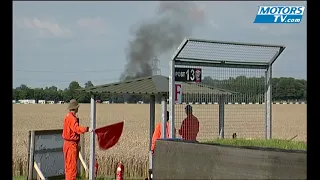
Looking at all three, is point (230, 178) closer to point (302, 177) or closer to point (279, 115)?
point (302, 177)

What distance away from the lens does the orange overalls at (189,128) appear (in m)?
10.2

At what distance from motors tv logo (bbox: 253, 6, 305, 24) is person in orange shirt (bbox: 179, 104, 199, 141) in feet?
8.80

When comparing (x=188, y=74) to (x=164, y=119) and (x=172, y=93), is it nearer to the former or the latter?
(x=172, y=93)

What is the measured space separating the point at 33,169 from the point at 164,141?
506 centimetres

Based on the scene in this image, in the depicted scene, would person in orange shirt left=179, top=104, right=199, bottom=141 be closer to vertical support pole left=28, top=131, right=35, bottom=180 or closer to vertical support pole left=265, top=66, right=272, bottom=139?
vertical support pole left=265, top=66, right=272, bottom=139

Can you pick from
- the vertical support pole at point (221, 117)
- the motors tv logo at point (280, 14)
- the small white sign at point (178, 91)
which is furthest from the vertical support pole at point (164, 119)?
the motors tv logo at point (280, 14)

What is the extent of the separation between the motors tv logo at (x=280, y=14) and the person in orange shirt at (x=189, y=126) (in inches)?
106

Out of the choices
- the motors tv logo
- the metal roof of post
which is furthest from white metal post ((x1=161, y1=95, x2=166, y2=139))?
the motors tv logo

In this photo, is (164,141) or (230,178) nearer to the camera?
(230,178)

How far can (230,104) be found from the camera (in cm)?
1107

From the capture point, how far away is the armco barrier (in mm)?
6070

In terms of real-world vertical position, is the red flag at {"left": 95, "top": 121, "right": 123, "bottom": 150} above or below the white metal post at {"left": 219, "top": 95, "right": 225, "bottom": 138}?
below
